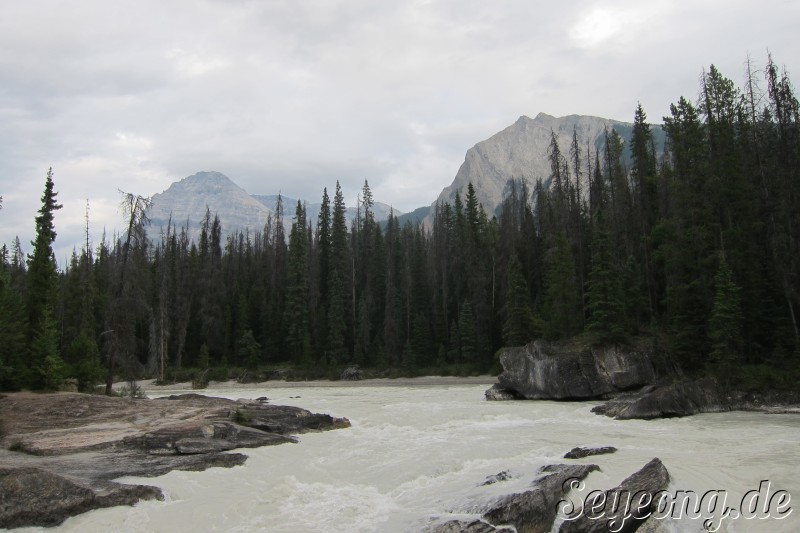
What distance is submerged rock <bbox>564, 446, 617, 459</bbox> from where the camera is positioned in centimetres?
1419

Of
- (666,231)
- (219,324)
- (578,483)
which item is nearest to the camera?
(578,483)

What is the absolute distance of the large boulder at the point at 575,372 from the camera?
102 ft

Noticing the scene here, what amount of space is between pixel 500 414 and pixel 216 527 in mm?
17342

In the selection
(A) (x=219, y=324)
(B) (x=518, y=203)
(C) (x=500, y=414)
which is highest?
(B) (x=518, y=203)

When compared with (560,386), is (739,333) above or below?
above

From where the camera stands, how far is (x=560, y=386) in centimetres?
3180

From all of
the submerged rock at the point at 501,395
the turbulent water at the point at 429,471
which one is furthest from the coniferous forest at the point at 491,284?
the turbulent water at the point at 429,471

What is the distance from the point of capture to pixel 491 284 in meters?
62.0

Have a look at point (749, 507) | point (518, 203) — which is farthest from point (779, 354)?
point (518, 203)

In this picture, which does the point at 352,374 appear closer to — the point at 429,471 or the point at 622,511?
the point at 429,471

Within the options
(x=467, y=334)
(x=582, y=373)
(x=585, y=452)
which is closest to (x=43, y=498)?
(x=585, y=452)

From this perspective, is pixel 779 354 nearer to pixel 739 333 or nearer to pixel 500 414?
pixel 739 333

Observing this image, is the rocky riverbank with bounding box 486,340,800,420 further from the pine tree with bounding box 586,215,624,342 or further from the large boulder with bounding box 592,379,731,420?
the pine tree with bounding box 586,215,624,342

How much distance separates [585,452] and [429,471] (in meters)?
4.45
